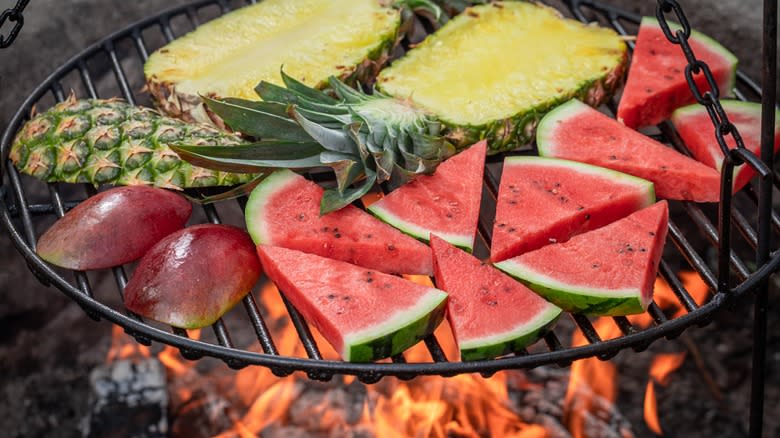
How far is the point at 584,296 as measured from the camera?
192cm

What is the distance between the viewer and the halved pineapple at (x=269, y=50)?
2621 mm

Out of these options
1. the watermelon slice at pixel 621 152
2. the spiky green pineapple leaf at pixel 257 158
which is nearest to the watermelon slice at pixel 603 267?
the watermelon slice at pixel 621 152

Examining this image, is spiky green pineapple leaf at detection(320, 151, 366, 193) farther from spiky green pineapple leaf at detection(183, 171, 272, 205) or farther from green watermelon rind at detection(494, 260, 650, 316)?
green watermelon rind at detection(494, 260, 650, 316)

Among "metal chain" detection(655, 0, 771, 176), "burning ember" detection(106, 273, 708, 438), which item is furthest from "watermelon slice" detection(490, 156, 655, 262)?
"burning ember" detection(106, 273, 708, 438)

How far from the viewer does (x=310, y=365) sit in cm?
172

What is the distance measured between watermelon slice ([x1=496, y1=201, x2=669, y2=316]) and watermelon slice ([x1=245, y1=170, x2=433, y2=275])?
241 mm

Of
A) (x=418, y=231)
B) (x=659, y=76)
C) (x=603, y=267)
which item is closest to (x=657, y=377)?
(x=659, y=76)

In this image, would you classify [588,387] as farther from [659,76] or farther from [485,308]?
[485,308]

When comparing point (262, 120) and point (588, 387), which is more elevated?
point (262, 120)

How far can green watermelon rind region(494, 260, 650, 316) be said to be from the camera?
1.91 meters

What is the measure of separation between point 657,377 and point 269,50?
1.81 meters

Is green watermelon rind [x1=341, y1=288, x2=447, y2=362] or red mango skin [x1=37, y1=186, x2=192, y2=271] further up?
red mango skin [x1=37, y1=186, x2=192, y2=271]

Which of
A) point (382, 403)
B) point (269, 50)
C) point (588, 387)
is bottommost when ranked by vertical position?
point (588, 387)

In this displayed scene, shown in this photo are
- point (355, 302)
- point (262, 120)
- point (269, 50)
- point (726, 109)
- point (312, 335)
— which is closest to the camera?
point (355, 302)
